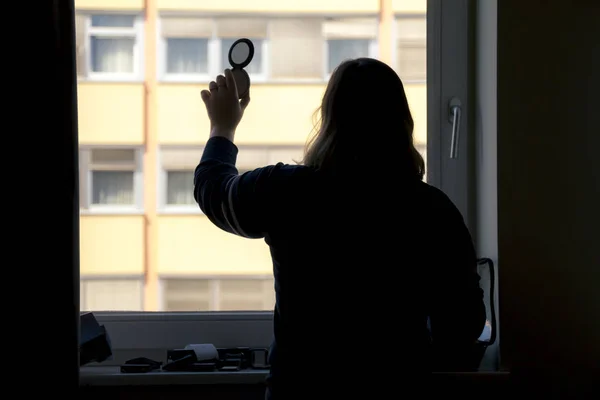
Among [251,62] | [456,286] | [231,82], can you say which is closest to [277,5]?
Answer: [251,62]

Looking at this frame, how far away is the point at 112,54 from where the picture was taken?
1788 millimetres

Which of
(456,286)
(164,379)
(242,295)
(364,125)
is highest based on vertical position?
(364,125)

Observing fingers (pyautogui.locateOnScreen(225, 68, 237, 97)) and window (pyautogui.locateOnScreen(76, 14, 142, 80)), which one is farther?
window (pyautogui.locateOnScreen(76, 14, 142, 80))

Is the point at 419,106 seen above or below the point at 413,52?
below

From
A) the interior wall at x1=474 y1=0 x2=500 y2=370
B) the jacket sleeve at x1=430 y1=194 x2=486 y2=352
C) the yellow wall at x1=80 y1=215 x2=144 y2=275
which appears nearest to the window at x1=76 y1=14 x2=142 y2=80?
the yellow wall at x1=80 y1=215 x2=144 y2=275

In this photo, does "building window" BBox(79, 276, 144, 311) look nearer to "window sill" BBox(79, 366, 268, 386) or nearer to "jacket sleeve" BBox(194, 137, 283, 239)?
"window sill" BBox(79, 366, 268, 386)

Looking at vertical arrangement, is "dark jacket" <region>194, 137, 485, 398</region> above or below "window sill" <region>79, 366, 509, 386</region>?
above

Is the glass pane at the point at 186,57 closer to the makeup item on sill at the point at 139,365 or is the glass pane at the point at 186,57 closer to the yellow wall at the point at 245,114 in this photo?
the yellow wall at the point at 245,114

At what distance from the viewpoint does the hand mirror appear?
1.47 meters

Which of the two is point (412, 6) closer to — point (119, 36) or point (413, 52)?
point (413, 52)

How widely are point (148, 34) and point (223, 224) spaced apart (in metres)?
0.79

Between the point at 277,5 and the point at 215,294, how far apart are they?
29.1 inches

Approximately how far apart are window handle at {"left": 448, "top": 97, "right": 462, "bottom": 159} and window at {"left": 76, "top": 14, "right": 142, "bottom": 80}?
0.77 metres

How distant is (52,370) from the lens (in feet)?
4.76
